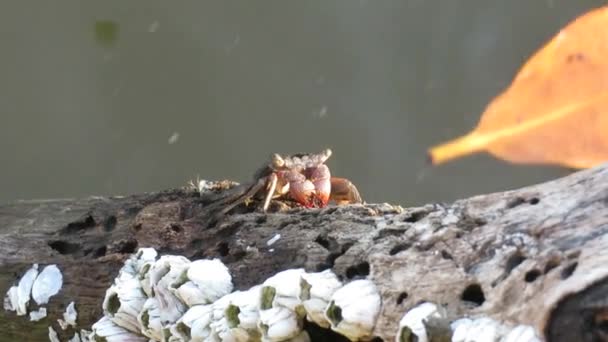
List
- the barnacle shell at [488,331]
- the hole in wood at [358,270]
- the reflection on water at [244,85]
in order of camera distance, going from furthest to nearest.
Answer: the reflection on water at [244,85] < the hole in wood at [358,270] < the barnacle shell at [488,331]

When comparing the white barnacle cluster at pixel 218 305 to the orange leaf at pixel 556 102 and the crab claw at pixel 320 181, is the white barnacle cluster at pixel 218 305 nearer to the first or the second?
the crab claw at pixel 320 181

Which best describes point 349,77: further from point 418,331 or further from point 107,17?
point 418,331

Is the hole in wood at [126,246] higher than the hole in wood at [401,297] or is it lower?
lower

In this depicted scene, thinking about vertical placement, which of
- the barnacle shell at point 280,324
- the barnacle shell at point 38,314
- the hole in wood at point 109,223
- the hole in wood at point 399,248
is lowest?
the barnacle shell at point 38,314

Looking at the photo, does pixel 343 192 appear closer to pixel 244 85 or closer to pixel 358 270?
pixel 358 270

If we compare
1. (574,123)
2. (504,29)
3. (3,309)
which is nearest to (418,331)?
(3,309)

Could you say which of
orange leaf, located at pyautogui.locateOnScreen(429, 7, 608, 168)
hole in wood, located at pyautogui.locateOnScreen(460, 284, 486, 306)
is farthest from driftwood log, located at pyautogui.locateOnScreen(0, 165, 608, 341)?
orange leaf, located at pyautogui.locateOnScreen(429, 7, 608, 168)

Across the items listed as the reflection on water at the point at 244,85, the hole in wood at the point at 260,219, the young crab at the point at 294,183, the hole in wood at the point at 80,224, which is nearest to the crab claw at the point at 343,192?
the young crab at the point at 294,183

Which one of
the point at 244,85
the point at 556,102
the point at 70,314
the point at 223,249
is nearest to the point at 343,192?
the point at 223,249
